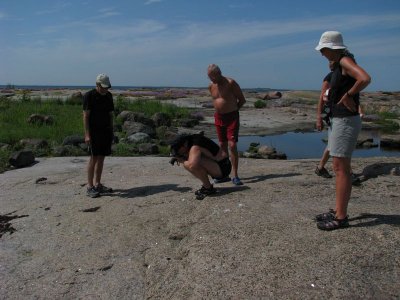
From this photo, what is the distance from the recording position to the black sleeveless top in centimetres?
446

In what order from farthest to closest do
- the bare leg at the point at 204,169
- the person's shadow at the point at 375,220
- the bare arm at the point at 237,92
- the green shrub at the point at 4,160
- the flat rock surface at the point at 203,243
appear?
the green shrub at the point at 4,160 < the bare arm at the point at 237,92 < the bare leg at the point at 204,169 < the person's shadow at the point at 375,220 < the flat rock surface at the point at 203,243

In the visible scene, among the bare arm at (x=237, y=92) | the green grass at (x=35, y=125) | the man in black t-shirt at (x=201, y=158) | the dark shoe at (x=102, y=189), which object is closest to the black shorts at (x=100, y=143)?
the dark shoe at (x=102, y=189)

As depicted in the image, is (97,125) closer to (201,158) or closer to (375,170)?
(201,158)

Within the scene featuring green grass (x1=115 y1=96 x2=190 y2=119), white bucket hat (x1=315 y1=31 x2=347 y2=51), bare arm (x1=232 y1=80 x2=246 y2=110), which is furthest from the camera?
green grass (x1=115 y1=96 x2=190 y2=119)

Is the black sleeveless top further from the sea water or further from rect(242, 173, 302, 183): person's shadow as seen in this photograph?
the sea water

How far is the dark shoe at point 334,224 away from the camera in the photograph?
473cm

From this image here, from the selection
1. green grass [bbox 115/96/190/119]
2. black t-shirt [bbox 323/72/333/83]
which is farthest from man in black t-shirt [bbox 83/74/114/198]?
green grass [bbox 115/96/190/119]

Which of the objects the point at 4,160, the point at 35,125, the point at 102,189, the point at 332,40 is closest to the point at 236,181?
the point at 102,189

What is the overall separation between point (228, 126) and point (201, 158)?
0.97 m

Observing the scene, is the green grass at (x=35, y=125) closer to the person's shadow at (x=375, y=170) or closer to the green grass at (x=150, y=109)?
the green grass at (x=150, y=109)

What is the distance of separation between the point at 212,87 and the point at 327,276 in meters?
4.07

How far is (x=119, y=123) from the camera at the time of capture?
1730cm

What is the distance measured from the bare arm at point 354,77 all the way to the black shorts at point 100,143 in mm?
3764

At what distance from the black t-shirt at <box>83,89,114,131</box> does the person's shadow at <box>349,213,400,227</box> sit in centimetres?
384
